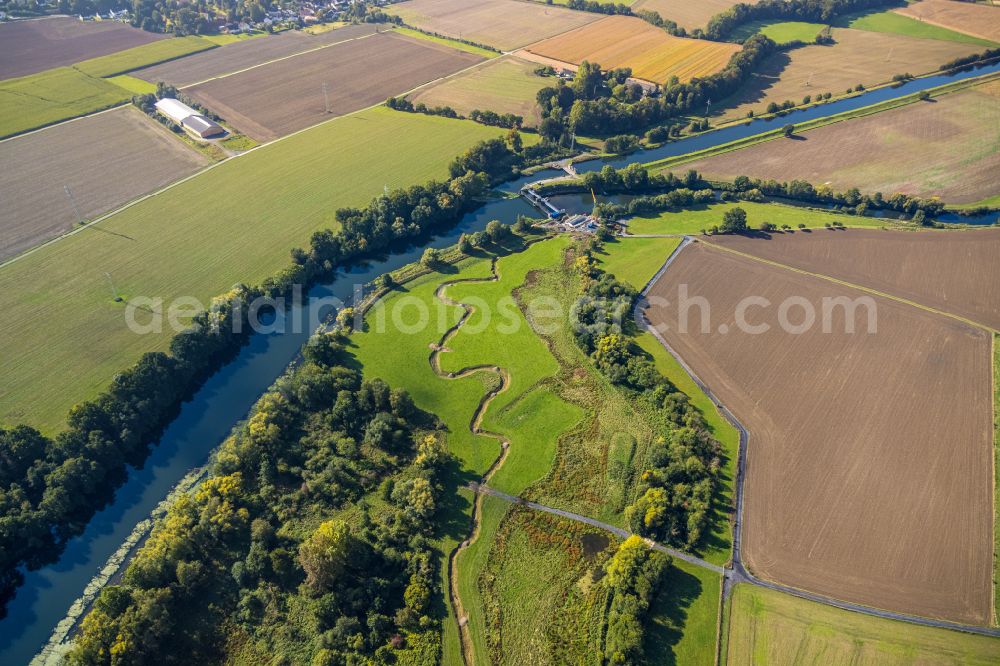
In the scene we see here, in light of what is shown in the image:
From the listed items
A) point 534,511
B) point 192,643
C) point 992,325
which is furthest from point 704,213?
point 192,643

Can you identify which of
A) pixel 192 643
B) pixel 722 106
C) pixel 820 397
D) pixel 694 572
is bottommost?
pixel 192 643

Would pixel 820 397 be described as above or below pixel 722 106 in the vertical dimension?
below

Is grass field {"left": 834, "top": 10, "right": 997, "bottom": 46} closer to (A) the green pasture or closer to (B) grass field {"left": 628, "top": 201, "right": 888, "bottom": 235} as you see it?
(A) the green pasture

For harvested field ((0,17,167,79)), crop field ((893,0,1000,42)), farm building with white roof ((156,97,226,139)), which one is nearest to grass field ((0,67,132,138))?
harvested field ((0,17,167,79))

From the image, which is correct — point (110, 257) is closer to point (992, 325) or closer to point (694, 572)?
point (694, 572)

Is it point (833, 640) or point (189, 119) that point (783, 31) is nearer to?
point (189, 119)

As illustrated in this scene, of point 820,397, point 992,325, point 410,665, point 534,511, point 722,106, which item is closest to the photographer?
point 410,665
